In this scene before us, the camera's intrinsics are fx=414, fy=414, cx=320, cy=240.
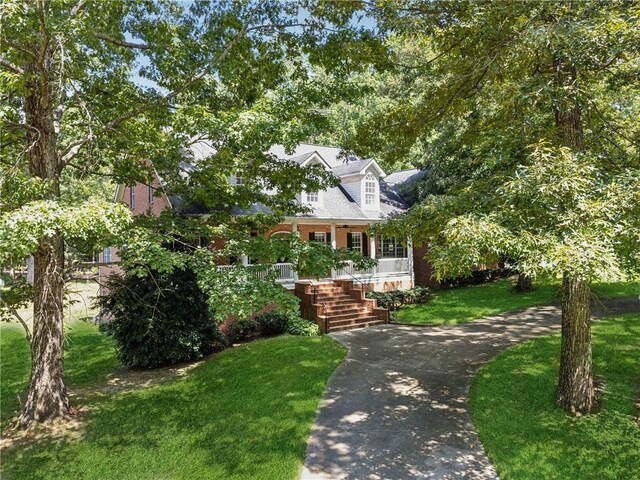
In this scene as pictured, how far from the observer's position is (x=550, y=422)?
23.2 feet

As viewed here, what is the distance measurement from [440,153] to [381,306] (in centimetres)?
707

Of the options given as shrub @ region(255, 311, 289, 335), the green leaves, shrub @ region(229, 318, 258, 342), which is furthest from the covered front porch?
the green leaves

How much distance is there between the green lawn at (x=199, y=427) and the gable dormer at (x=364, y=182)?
33.4 feet

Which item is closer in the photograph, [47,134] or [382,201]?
[47,134]

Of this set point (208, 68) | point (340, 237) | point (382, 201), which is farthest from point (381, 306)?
point (208, 68)

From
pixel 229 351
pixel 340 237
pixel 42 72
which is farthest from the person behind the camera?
pixel 340 237

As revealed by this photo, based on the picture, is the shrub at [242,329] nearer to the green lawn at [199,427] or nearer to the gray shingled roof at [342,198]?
the green lawn at [199,427]

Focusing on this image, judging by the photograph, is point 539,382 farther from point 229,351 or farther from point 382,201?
point 382,201

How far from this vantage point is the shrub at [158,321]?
1143 cm

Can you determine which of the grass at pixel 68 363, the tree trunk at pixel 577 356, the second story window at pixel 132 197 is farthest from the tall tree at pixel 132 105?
the second story window at pixel 132 197

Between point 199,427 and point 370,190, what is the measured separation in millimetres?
14773

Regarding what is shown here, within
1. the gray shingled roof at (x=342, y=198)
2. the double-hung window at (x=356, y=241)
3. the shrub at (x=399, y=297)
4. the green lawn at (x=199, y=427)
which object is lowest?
the green lawn at (x=199, y=427)

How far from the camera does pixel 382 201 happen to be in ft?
70.4

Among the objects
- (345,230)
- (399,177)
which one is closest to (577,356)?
(345,230)
